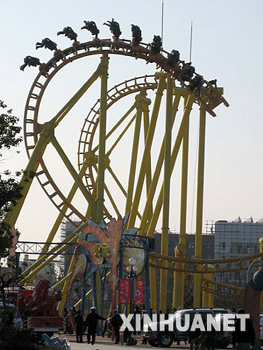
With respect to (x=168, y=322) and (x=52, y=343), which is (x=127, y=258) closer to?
(x=168, y=322)

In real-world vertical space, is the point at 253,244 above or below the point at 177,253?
above

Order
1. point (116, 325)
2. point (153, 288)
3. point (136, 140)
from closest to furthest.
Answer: point (116, 325), point (153, 288), point (136, 140)

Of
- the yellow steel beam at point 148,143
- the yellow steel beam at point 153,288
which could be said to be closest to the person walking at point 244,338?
the yellow steel beam at point 148,143

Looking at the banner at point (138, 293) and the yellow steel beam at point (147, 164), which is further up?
the yellow steel beam at point (147, 164)

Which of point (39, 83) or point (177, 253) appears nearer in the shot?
point (39, 83)

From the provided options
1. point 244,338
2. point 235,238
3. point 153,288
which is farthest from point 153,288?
point 235,238

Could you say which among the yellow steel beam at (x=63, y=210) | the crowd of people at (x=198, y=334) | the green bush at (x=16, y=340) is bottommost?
the green bush at (x=16, y=340)

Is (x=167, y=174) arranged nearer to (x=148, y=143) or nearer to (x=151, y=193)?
(x=151, y=193)

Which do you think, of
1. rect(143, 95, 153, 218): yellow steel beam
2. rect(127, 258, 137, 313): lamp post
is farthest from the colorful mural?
rect(143, 95, 153, 218): yellow steel beam

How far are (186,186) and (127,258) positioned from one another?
811 cm

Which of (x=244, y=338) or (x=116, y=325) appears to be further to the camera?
(x=116, y=325)

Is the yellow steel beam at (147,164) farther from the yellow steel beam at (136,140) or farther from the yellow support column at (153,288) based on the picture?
the yellow support column at (153,288)

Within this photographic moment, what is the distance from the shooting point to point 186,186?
45469mm

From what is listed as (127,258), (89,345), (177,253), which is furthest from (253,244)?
(89,345)
